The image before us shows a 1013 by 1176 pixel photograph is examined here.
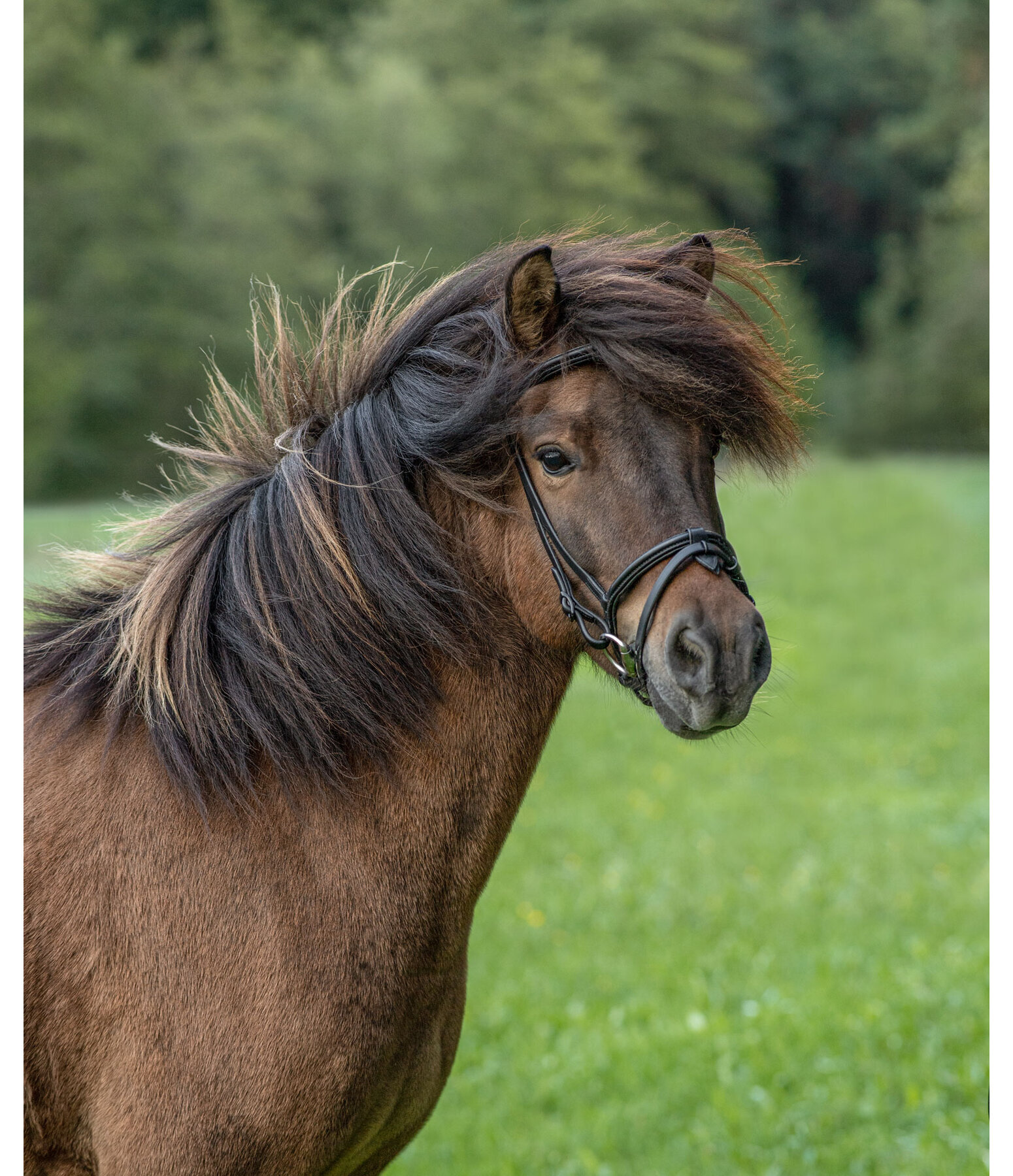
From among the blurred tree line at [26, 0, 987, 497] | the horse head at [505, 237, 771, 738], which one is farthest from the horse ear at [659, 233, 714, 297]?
the blurred tree line at [26, 0, 987, 497]

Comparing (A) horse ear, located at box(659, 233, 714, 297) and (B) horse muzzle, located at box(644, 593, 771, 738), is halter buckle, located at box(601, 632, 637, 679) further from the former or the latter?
(A) horse ear, located at box(659, 233, 714, 297)

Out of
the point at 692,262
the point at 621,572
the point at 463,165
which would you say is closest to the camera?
the point at 621,572

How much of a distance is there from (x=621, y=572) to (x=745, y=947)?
4623 mm

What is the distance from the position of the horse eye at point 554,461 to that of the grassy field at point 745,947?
2.12ft

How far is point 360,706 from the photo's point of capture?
2137 mm

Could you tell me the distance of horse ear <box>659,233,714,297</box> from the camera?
2.27 metres

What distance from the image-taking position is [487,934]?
6.25 m

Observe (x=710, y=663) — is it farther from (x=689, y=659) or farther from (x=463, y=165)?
(x=463, y=165)

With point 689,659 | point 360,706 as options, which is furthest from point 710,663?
point 360,706

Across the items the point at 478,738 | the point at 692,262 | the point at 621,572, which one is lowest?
the point at 478,738

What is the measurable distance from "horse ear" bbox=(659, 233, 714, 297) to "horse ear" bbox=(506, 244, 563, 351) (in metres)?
0.28

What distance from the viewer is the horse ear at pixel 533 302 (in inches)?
81.0

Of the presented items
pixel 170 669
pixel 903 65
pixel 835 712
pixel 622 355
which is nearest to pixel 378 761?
pixel 170 669

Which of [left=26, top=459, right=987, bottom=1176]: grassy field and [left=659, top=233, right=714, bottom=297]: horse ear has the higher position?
[left=659, top=233, right=714, bottom=297]: horse ear
